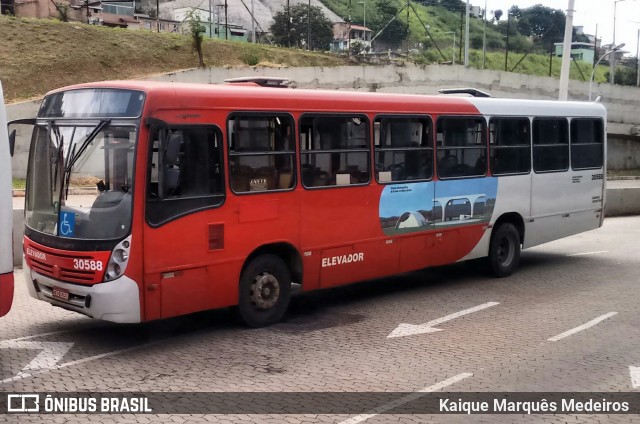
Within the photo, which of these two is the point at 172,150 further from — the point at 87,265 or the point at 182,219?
the point at 87,265

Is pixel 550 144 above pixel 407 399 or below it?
above

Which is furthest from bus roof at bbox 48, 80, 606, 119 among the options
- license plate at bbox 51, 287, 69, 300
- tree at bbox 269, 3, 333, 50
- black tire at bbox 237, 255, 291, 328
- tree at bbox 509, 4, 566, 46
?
tree at bbox 509, 4, 566, 46

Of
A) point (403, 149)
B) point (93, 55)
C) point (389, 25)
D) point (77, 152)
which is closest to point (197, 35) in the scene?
point (93, 55)

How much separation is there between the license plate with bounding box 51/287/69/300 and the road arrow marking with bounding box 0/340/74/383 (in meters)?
0.58

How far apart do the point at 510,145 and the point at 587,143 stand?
2.72 meters

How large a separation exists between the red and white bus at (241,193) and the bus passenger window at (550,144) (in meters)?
1.31

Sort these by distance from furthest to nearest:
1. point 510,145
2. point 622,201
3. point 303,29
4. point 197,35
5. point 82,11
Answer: point 303,29, point 82,11, point 197,35, point 622,201, point 510,145

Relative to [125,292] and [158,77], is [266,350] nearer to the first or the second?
[125,292]

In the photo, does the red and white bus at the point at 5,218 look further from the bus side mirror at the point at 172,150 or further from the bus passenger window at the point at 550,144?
the bus passenger window at the point at 550,144

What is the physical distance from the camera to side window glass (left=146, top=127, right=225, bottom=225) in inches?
328

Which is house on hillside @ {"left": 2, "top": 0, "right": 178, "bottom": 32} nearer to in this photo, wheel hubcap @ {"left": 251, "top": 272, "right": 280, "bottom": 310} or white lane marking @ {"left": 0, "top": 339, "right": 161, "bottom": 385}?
wheel hubcap @ {"left": 251, "top": 272, "right": 280, "bottom": 310}

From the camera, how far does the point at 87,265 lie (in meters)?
8.14

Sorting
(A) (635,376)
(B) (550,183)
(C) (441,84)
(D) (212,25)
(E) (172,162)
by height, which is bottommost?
(A) (635,376)

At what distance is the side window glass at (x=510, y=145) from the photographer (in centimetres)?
1308
